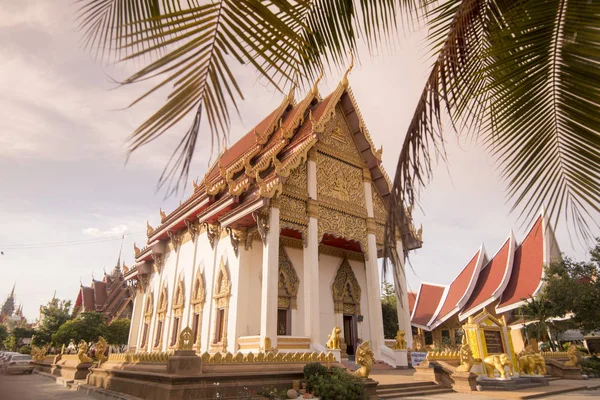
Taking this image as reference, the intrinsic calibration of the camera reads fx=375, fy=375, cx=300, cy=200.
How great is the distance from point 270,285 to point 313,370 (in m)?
2.87

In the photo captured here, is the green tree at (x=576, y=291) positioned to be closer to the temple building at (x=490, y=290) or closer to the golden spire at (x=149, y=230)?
the temple building at (x=490, y=290)

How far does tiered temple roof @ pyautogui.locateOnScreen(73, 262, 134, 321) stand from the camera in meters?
28.6

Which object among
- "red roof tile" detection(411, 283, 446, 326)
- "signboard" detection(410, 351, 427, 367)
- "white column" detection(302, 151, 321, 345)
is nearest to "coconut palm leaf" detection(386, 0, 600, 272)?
"white column" detection(302, 151, 321, 345)

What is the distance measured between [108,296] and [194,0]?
33.2 metres

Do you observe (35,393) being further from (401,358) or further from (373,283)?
(401,358)

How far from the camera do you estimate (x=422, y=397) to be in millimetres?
7020

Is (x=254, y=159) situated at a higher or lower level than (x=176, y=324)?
higher

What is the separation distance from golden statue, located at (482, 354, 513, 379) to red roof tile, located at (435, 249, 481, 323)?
14.3 m

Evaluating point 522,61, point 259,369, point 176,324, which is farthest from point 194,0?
point 176,324

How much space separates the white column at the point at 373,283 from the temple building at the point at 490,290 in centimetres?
820

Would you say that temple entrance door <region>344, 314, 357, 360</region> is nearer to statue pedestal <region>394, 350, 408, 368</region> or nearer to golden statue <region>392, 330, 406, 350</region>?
golden statue <region>392, 330, 406, 350</region>

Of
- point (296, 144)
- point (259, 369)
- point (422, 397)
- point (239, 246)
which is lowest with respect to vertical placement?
point (422, 397)

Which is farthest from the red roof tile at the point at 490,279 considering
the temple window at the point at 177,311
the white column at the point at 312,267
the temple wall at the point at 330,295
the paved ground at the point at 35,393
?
the paved ground at the point at 35,393

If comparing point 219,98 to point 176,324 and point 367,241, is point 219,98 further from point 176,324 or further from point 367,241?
point 176,324
